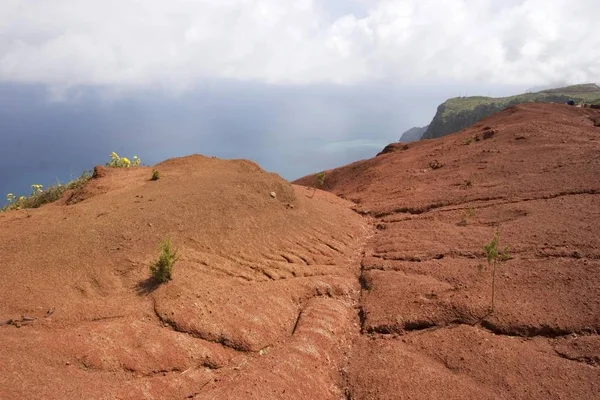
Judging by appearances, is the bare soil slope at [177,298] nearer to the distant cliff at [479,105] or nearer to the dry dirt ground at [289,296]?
the dry dirt ground at [289,296]

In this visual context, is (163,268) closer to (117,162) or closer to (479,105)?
(117,162)


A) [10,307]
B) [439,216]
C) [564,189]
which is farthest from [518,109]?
[10,307]

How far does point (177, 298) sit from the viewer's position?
7195 millimetres

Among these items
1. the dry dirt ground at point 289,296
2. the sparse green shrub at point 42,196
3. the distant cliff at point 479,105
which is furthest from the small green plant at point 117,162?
the distant cliff at point 479,105

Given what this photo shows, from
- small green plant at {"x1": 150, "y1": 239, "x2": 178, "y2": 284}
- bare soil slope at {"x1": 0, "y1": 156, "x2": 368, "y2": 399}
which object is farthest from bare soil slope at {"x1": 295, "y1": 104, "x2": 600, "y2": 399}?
small green plant at {"x1": 150, "y1": 239, "x2": 178, "y2": 284}

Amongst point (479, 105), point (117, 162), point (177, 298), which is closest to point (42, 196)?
point (117, 162)

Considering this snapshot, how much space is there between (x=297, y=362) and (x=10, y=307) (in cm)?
477

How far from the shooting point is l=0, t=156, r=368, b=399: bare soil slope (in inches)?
223

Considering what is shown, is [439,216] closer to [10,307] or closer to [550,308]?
[550,308]

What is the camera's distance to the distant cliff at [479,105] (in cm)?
7112

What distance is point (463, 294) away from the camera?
8195 millimetres

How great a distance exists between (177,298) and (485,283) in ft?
20.8

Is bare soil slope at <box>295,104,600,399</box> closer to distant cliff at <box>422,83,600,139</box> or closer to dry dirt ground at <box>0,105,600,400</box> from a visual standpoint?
dry dirt ground at <box>0,105,600,400</box>

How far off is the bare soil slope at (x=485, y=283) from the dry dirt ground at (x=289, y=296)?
38mm
